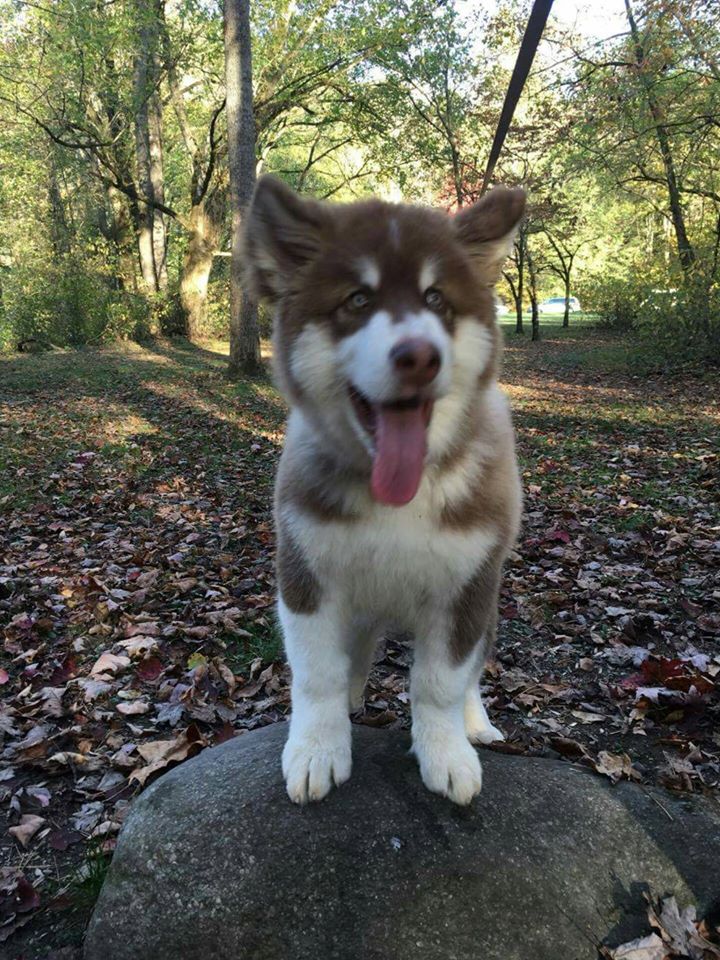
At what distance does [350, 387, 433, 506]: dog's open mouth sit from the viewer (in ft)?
8.20

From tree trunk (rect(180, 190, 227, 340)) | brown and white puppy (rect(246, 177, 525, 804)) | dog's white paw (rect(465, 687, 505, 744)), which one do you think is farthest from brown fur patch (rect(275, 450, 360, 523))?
tree trunk (rect(180, 190, 227, 340))

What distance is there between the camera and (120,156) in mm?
22531

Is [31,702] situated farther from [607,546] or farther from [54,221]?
[54,221]

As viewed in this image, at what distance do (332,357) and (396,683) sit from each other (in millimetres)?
2517

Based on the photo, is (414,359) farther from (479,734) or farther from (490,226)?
(479,734)

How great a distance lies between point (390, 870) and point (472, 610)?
95 centimetres

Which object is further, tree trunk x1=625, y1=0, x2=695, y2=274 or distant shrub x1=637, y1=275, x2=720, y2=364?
distant shrub x1=637, y1=275, x2=720, y2=364

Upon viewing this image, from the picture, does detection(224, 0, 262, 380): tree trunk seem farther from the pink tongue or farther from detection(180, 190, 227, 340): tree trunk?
the pink tongue

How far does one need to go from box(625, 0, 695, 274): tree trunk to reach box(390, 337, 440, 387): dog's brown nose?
14.8 m

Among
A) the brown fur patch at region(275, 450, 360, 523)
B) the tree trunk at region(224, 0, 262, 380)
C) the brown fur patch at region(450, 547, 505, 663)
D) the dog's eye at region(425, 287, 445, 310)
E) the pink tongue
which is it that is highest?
the tree trunk at region(224, 0, 262, 380)

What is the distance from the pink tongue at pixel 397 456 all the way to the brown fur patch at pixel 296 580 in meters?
0.45

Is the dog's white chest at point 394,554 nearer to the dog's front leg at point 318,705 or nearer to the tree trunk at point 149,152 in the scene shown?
the dog's front leg at point 318,705

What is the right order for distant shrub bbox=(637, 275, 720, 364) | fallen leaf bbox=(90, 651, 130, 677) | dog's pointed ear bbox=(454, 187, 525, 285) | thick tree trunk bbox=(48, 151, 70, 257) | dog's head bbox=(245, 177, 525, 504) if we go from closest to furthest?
dog's head bbox=(245, 177, 525, 504)
dog's pointed ear bbox=(454, 187, 525, 285)
fallen leaf bbox=(90, 651, 130, 677)
distant shrub bbox=(637, 275, 720, 364)
thick tree trunk bbox=(48, 151, 70, 257)

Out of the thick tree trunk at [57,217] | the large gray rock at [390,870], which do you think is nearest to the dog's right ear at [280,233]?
the large gray rock at [390,870]
